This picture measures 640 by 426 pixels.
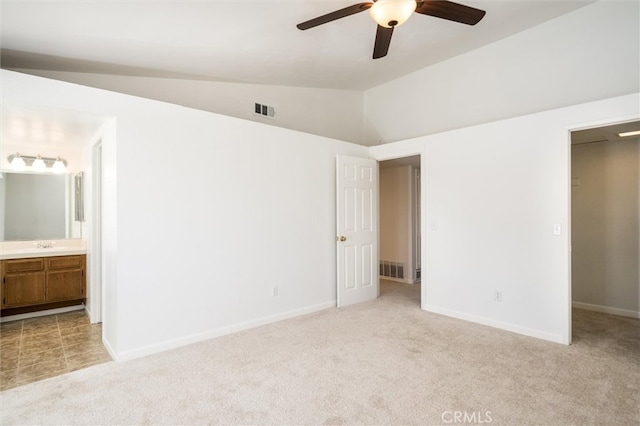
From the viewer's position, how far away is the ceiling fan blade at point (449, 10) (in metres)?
2.18

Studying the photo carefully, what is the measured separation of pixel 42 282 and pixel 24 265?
285mm

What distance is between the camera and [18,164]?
4344 mm

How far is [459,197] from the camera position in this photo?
3.96 metres

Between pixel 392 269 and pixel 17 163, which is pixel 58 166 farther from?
pixel 392 269

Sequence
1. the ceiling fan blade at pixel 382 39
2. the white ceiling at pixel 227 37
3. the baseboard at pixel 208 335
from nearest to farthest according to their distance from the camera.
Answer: the white ceiling at pixel 227 37 < the ceiling fan blade at pixel 382 39 < the baseboard at pixel 208 335

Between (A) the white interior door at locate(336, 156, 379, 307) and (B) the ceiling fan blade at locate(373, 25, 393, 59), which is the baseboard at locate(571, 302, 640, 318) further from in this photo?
(B) the ceiling fan blade at locate(373, 25, 393, 59)

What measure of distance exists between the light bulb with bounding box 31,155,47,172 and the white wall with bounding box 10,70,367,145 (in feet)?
6.40

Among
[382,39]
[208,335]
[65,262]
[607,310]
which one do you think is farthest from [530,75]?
[65,262]

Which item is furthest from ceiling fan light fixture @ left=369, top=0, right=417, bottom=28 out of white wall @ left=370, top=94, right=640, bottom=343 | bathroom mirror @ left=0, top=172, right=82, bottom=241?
bathroom mirror @ left=0, top=172, right=82, bottom=241

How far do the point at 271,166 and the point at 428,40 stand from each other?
A: 7.81 feet

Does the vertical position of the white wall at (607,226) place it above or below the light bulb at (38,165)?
below

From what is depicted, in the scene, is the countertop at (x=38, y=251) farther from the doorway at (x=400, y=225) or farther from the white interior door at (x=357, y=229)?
the doorway at (x=400, y=225)

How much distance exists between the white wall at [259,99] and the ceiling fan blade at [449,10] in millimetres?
2594

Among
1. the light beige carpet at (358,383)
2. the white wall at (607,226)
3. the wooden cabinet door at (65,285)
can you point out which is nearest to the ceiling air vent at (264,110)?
the light beige carpet at (358,383)
